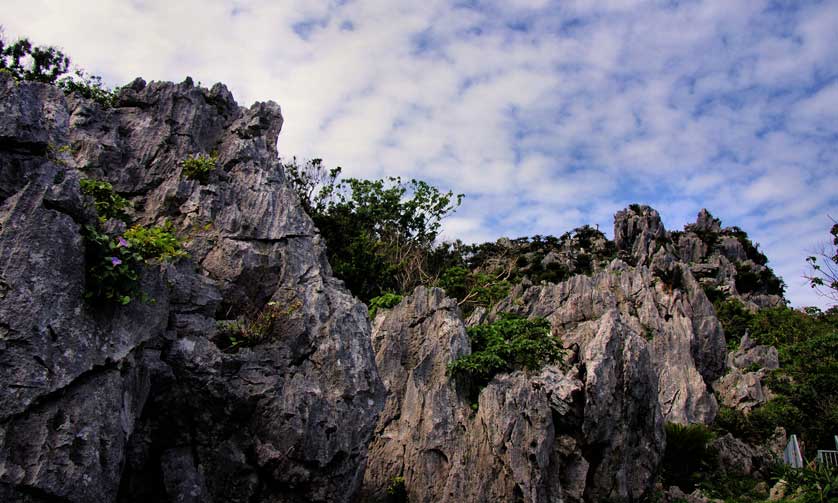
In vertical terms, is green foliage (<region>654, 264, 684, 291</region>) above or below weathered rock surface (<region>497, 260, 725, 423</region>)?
above

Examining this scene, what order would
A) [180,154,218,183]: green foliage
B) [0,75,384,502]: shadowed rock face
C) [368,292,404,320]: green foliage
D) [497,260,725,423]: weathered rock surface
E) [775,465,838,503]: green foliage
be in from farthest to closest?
[497,260,725,423]: weathered rock surface → [368,292,404,320]: green foliage → [775,465,838,503]: green foliage → [180,154,218,183]: green foliage → [0,75,384,502]: shadowed rock face

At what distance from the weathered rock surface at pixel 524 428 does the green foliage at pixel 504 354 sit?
0.42 meters

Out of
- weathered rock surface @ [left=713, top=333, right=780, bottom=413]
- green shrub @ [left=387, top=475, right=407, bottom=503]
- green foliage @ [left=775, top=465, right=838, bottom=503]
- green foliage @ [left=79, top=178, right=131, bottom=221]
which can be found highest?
weathered rock surface @ [left=713, top=333, right=780, bottom=413]

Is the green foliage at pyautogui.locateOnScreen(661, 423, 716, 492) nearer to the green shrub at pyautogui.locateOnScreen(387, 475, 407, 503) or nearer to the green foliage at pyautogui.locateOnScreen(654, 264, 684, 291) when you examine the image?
the green shrub at pyautogui.locateOnScreen(387, 475, 407, 503)

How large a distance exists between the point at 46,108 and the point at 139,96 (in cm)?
521

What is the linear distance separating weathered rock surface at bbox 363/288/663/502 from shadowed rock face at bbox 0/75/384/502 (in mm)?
4341

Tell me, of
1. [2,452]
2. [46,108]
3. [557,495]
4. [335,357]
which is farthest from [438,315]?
[2,452]

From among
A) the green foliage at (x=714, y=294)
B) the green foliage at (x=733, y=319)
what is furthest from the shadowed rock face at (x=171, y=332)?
the green foliage at (x=714, y=294)

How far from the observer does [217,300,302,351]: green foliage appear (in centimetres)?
1071

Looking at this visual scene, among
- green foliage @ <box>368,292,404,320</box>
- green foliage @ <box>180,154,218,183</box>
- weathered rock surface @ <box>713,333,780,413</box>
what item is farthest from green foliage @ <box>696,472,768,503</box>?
green foliage @ <box>180,154,218,183</box>

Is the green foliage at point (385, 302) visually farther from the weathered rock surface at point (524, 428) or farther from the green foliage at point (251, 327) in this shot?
the green foliage at point (251, 327)

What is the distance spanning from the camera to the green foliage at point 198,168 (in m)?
13.5

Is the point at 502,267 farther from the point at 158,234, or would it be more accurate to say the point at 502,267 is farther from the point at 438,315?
the point at 158,234

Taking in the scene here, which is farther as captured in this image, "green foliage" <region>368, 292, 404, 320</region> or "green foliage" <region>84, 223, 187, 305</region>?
"green foliage" <region>368, 292, 404, 320</region>
